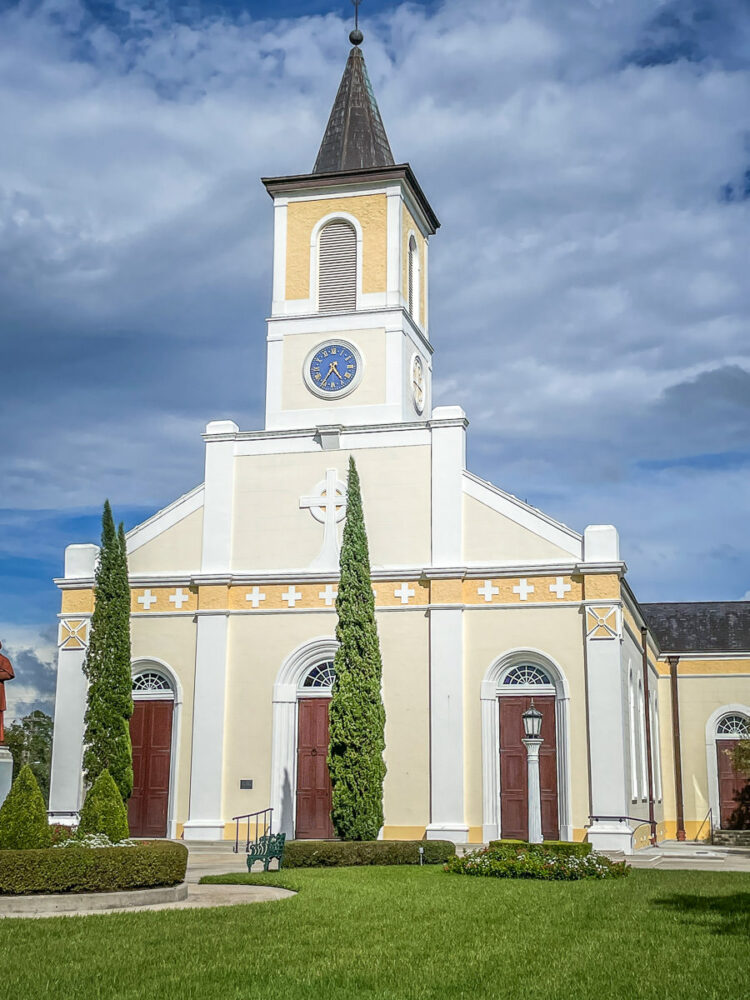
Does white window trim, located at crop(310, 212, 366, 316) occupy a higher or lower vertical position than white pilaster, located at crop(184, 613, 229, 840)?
higher

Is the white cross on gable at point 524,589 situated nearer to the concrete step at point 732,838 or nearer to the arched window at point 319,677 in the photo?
the arched window at point 319,677

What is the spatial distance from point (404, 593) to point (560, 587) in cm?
362

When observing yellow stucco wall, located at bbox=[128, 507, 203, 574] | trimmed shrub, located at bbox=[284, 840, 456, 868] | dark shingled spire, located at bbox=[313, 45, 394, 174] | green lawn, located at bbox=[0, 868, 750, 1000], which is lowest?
green lawn, located at bbox=[0, 868, 750, 1000]

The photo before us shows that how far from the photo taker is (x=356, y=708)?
74.6ft

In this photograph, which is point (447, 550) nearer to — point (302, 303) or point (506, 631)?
point (506, 631)

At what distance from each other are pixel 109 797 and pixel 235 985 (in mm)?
8742

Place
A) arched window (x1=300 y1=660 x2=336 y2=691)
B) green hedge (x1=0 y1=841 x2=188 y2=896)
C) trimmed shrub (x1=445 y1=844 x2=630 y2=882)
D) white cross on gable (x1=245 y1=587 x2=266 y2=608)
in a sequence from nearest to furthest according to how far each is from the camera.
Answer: green hedge (x1=0 y1=841 x2=188 y2=896), trimmed shrub (x1=445 y1=844 x2=630 y2=882), arched window (x1=300 y1=660 x2=336 y2=691), white cross on gable (x1=245 y1=587 x2=266 y2=608)

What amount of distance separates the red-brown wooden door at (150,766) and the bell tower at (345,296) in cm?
784

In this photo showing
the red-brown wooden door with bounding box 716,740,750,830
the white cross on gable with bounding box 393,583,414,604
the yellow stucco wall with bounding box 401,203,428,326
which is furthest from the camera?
the red-brown wooden door with bounding box 716,740,750,830

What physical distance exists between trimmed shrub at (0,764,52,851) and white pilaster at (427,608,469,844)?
11464 mm

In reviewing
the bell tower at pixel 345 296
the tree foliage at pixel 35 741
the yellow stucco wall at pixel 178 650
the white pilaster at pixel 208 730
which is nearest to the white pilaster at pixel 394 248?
the bell tower at pixel 345 296

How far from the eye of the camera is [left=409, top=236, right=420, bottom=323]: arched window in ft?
101

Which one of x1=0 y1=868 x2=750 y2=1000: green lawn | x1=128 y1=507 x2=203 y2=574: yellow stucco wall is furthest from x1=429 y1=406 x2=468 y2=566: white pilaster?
x1=0 y1=868 x2=750 y2=1000: green lawn

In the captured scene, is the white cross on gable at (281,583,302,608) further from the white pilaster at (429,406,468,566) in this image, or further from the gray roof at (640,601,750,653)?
the gray roof at (640,601,750,653)
